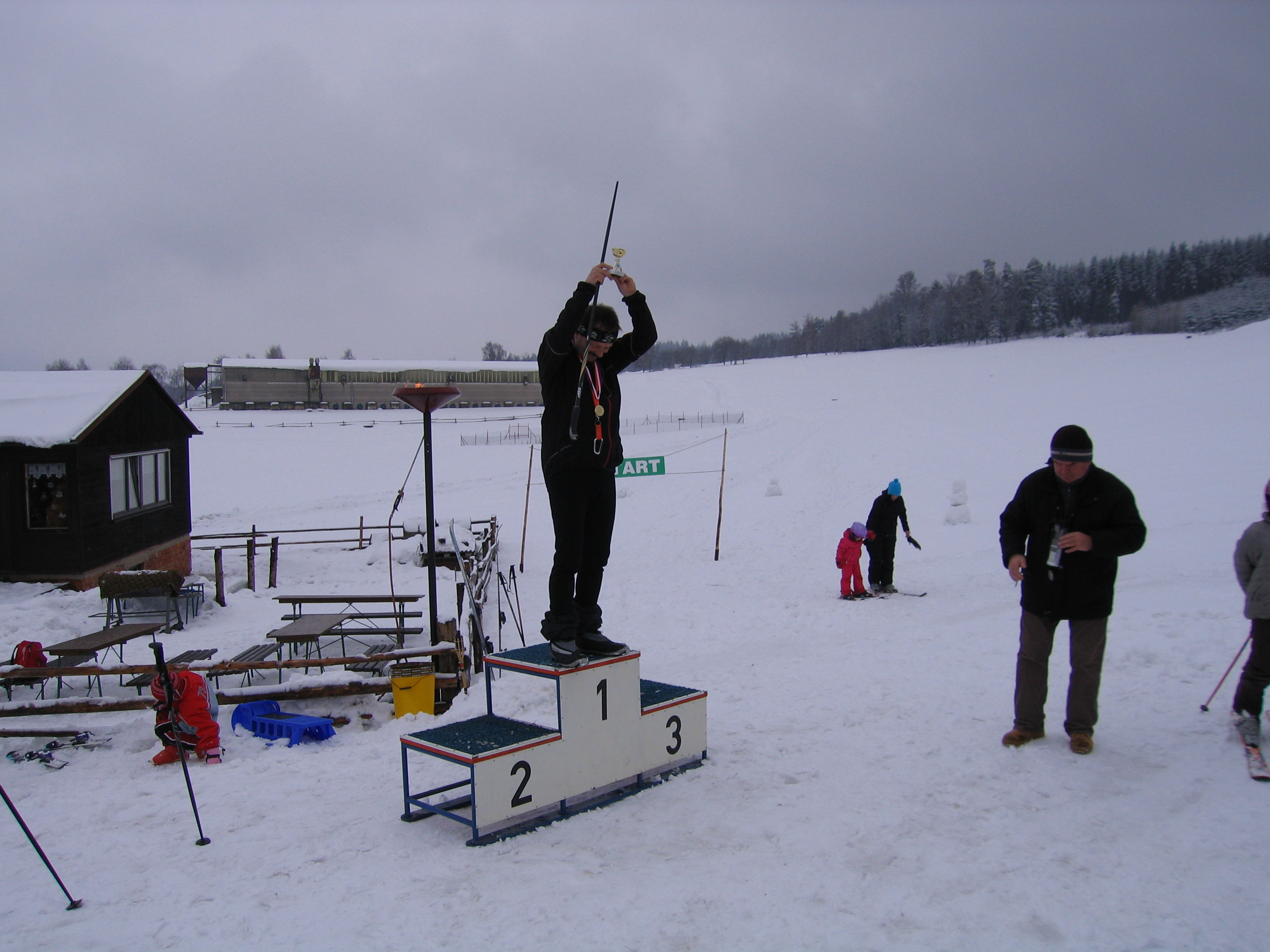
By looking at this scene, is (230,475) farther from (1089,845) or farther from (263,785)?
(1089,845)

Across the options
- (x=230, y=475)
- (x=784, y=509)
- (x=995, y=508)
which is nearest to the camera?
(x=995, y=508)

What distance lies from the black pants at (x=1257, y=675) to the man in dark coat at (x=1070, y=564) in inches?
39.2

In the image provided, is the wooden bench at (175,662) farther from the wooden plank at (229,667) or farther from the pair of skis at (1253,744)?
the pair of skis at (1253,744)

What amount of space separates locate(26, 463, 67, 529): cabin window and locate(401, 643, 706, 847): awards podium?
1431 cm

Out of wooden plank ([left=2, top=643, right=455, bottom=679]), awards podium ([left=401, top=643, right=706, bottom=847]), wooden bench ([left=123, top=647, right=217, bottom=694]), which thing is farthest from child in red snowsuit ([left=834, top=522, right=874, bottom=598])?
wooden bench ([left=123, top=647, right=217, bottom=694])

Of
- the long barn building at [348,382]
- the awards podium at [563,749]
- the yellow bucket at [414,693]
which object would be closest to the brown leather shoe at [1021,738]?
the awards podium at [563,749]

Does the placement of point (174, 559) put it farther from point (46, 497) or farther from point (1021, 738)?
point (1021, 738)

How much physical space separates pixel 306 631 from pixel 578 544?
607 cm

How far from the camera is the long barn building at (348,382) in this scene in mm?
68562

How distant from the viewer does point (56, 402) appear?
1662 cm

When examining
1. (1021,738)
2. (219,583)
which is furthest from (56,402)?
(1021,738)

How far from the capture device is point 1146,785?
4.64 metres

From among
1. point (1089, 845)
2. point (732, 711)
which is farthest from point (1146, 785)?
point (732, 711)

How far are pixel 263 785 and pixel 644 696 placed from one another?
2.84 meters
